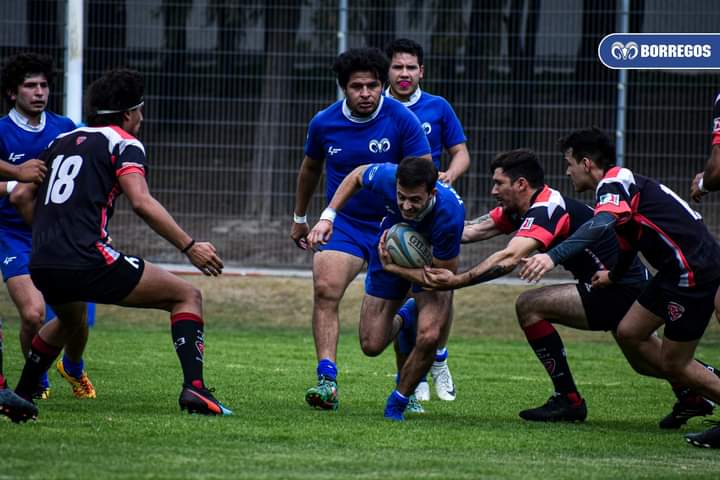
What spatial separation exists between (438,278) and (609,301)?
142 cm

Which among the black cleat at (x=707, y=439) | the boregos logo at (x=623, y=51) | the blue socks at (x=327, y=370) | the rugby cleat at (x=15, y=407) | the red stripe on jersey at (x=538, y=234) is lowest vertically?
the black cleat at (x=707, y=439)

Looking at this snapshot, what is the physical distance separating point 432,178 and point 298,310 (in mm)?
8149

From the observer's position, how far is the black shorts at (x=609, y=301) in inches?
314

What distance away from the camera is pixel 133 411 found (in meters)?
7.51

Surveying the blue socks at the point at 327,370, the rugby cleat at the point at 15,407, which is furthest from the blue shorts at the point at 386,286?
the rugby cleat at the point at 15,407

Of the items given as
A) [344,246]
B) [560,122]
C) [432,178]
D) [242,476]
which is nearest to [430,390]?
[344,246]

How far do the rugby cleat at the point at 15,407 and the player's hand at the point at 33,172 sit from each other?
1.20 meters

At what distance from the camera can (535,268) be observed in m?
6.61

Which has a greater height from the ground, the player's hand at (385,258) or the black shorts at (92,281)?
the player's hand at (385,258)

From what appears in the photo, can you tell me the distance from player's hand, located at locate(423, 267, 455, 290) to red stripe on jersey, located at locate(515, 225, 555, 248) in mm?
497

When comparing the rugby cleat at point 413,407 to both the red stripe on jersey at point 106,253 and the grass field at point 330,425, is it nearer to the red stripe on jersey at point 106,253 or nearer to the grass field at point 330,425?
the grass field at point 330,425

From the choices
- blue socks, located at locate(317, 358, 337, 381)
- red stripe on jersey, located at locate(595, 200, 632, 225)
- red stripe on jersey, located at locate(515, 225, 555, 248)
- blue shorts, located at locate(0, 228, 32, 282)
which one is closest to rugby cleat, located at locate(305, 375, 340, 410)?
blue socks, located at locate(317, 358, 337, 381)

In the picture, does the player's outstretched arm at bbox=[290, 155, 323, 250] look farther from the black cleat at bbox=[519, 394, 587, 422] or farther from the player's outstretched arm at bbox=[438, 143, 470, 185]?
the black cleat at bbox=[519, 394, 587, 422]

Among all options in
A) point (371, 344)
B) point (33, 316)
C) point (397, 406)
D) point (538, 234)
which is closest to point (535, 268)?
point (538, 234)
